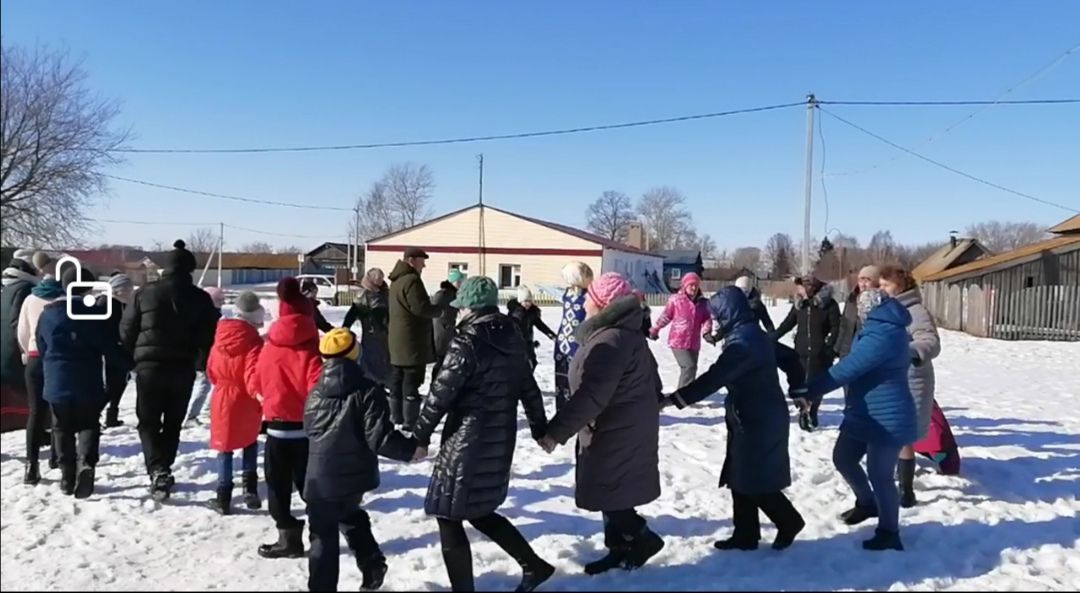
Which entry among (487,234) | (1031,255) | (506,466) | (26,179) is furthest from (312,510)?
(487,234)

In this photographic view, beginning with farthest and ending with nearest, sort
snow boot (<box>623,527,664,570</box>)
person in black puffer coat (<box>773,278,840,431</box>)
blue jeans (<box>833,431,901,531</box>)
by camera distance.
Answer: person in black puffer coat (<box>773,278,840,431</box>), blue jeans (<box>833,431,901,531</box>), snow boot (<box>623,527,664,570</box>)

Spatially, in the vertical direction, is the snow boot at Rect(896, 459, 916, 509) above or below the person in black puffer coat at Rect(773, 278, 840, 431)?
below

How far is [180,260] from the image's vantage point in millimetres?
3811

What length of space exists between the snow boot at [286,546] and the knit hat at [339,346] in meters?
1.03

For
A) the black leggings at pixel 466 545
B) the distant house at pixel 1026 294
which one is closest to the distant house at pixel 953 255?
the distant house at pixel 1026 294

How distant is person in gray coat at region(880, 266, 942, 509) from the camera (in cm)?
479

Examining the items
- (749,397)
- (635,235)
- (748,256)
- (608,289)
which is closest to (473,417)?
(608,289)

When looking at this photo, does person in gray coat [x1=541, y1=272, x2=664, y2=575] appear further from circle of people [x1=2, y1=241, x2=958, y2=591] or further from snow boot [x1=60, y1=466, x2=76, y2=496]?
snow boot [x1=60, y1=466, x2=76, y2=496]

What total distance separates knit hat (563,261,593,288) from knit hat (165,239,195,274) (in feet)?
10.4

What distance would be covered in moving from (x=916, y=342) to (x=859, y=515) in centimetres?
119

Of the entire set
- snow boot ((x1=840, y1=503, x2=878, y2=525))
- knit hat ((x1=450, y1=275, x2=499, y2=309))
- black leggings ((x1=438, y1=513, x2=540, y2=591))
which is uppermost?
knit hat ((x1=450, y1=275, x2=499, y2=309))

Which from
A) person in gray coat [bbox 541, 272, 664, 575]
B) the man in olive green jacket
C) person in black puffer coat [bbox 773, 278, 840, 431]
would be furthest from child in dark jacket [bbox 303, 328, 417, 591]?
person in black puffer coat [bbox 773, 278, 840, 431]

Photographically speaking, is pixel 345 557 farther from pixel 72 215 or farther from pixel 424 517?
pixel 72 215

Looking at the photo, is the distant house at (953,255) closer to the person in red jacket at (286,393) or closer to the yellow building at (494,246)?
the yellow building at (494,246)
